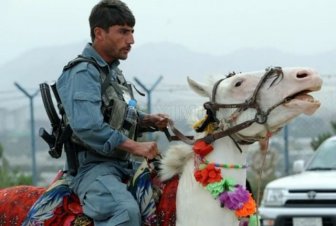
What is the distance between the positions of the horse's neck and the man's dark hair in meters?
0.93

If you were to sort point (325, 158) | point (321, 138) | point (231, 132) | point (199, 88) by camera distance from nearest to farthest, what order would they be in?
point (231, 132) < point (199, 88) < point (325, 158) < point (321, 138)

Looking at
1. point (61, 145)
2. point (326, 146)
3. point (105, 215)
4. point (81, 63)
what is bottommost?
point (326, 146)

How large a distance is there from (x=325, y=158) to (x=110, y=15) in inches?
274

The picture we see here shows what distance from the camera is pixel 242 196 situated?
4.55 metres

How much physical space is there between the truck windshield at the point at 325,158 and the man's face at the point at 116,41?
260 inches

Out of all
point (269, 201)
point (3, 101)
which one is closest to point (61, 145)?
point (269, 201)

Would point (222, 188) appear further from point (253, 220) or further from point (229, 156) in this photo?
point (253, 220)

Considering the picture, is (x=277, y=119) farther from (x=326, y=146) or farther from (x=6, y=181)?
(x=6, y=181)

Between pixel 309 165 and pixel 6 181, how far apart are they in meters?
5.43

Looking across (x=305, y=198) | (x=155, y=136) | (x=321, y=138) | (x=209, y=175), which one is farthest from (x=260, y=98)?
(x=321, y=138)

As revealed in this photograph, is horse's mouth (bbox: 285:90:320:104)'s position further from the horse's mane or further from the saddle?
the saddle

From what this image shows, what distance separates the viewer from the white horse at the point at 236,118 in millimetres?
4527

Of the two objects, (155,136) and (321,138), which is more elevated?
(155,136)

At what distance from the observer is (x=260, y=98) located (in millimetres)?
4625
